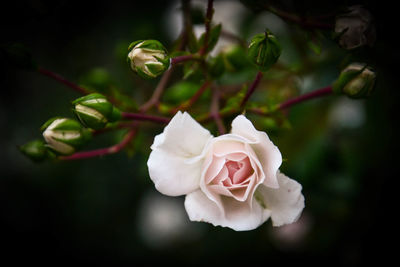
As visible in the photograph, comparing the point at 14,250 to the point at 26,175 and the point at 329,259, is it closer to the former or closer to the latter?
the point at 26,175

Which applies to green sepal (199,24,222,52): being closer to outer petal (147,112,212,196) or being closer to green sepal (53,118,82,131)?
outer petal (147,112,212,196)

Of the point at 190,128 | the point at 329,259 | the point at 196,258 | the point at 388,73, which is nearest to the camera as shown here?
the point at 190,128

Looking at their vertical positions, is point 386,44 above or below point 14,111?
above

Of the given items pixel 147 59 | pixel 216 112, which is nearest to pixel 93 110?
pixel 147 59

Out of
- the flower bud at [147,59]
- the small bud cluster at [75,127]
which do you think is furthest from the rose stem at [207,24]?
the small bud cluster at [75,127]

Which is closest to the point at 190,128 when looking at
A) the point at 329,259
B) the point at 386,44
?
the point at 386,44

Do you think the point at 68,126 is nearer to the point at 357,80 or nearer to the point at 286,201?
the point at 286,201

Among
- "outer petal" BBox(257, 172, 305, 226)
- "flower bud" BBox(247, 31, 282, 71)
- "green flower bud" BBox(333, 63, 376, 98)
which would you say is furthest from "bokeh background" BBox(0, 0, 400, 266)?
"outer petal" BBox(257, 172, 305, 226)
